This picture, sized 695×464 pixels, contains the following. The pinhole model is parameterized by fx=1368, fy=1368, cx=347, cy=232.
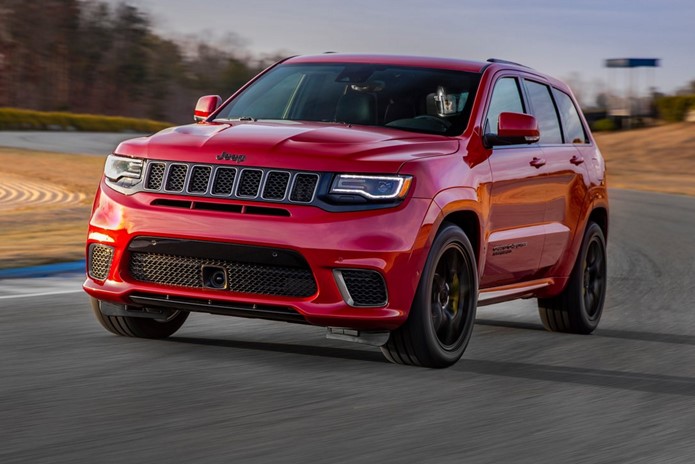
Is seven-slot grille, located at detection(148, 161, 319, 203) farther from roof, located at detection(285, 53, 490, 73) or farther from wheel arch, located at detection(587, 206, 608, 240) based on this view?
wheel arch, located at detection(587, 206, 608, 240)

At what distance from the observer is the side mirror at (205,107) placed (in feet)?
27.6

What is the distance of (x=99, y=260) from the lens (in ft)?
23.9

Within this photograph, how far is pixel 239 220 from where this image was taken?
6754mm

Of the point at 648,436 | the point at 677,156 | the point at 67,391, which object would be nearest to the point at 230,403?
the point at 67,391

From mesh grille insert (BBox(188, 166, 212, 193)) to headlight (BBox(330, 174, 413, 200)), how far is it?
0.66 metres

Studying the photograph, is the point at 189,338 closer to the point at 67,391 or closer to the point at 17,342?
the point at 17,342

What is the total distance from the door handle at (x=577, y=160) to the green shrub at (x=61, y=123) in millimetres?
52675

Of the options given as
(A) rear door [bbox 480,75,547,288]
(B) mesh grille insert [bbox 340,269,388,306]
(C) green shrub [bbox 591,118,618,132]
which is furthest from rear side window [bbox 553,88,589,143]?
(C) green shrub [bbox 591,118,618,132]

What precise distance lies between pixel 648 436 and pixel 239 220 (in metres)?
2.22

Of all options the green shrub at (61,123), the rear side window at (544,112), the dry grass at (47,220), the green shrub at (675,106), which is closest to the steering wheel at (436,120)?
the rear side window at (544,112)

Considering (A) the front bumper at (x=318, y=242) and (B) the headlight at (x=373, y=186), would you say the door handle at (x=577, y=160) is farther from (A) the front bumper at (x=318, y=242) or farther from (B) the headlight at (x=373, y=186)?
(B) the headlight at (x=373, y=186)

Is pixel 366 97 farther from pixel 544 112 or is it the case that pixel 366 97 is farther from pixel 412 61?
pixel 544 112

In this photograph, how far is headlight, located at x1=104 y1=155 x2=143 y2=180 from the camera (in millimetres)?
7148

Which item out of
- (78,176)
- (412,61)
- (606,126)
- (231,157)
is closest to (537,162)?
(412,61)
